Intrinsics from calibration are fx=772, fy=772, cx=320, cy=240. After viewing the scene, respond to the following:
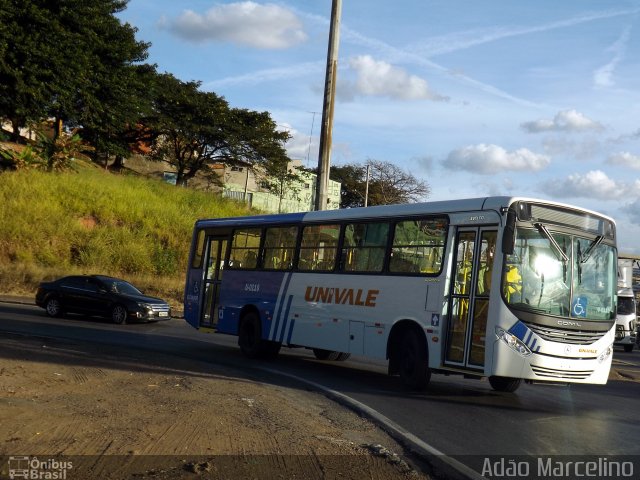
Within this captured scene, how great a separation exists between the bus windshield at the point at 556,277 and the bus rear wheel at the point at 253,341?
269 inches

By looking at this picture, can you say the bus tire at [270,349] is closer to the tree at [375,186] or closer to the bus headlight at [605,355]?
the bus headlight at [605,355]

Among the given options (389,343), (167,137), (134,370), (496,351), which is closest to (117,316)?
(134,370)

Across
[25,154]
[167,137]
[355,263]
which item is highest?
[167,137]

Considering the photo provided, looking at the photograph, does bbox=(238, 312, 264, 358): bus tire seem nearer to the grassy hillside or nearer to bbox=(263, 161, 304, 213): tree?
the grassy hillside

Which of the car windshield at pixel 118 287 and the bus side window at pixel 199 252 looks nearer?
the bus side window at pixel 199 252

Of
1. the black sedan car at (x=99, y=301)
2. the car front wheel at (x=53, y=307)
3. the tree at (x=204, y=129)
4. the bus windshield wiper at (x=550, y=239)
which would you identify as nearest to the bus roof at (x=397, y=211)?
the bus windshield wiper at (x=550, y=239)

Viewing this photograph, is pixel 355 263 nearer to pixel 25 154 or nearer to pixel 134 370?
pixel 134 370

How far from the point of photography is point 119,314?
23.9 m

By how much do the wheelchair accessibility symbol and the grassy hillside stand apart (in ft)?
76.6

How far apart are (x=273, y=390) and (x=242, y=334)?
5.49 m

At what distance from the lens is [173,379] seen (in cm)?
1243

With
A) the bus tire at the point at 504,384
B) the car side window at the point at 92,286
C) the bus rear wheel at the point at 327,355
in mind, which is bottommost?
the bus rear wheel at the point at 327,355

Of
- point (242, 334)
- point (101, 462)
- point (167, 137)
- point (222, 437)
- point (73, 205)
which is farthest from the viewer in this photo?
point (167, 137)

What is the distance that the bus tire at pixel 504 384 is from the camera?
13349 millimetres
